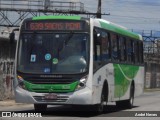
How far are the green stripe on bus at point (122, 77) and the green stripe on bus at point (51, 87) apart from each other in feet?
12.1

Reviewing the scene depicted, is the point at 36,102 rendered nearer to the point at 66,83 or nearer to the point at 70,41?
the point at 66,83

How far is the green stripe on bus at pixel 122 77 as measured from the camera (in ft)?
66.3

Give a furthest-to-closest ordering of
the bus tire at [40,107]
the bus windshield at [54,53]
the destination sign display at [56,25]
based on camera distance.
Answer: the bus tire at [40,107] < the destination sign display at [56,25] < the bus windshield at [54,53]

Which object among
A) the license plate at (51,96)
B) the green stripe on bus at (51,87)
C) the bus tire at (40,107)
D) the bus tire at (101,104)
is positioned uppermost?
the green stripe on bus at (51,87)

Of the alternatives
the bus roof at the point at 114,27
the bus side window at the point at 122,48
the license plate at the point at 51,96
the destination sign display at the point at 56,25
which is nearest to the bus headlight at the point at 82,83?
the license plate at the point at 51,96

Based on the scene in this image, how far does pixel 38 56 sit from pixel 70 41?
116 centimetres

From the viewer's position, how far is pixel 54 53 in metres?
17.0

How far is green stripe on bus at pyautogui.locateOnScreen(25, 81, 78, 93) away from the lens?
54.4ft

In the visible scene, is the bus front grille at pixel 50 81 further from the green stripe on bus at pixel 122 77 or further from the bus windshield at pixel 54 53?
the green stripe on bus at pixel 122 77

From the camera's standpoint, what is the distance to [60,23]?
57.2ft

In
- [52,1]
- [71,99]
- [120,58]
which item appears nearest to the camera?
[71,99]

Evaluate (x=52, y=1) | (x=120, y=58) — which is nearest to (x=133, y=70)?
(x=120, y=58)

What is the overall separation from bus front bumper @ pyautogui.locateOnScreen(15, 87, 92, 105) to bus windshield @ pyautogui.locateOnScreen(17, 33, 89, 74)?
686mm

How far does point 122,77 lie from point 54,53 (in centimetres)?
508
